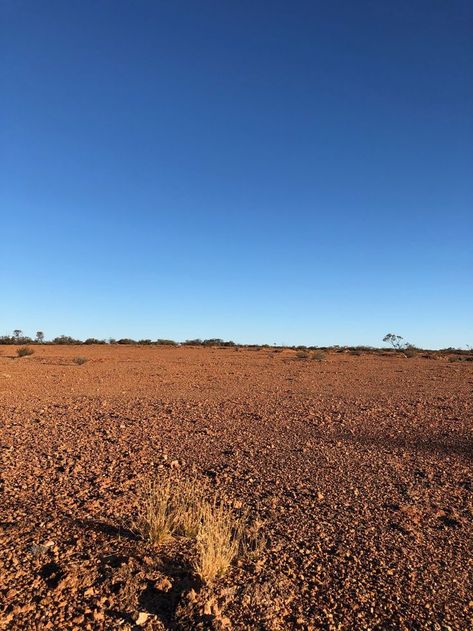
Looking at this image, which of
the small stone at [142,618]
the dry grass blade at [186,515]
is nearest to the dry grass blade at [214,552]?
the dry grass blade at [186,515]

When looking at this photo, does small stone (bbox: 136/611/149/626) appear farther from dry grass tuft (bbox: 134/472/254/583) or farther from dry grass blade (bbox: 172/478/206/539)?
dry grass blade (bbox: 172/478/206/539)

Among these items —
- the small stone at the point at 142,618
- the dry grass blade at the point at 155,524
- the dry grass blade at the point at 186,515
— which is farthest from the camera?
the dry grass blade at the point at 186,515

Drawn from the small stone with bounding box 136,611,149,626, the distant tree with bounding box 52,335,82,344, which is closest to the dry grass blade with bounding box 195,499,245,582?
the small stone with bounding box 136,611,149,626

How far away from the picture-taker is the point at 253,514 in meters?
5.36

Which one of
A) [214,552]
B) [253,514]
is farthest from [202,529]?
[253,514]

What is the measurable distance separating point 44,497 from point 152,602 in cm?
250

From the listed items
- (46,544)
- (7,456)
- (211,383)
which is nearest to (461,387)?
(211,383)

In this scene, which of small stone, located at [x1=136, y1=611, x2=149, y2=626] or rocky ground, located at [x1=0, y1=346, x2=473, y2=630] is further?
rocky ground, located at [x1=0, y1=346, x2=473, y2=630]

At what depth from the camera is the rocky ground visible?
11.8ft

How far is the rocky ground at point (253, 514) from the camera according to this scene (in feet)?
11.8

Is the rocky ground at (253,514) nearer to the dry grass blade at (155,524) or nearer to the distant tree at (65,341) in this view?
the dry grass blade at (155,524)

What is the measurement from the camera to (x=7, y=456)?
7.25 meters

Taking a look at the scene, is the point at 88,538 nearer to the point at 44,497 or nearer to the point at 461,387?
the point at 44,497

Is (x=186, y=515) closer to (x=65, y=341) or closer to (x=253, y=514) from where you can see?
(x=253, y=514)
